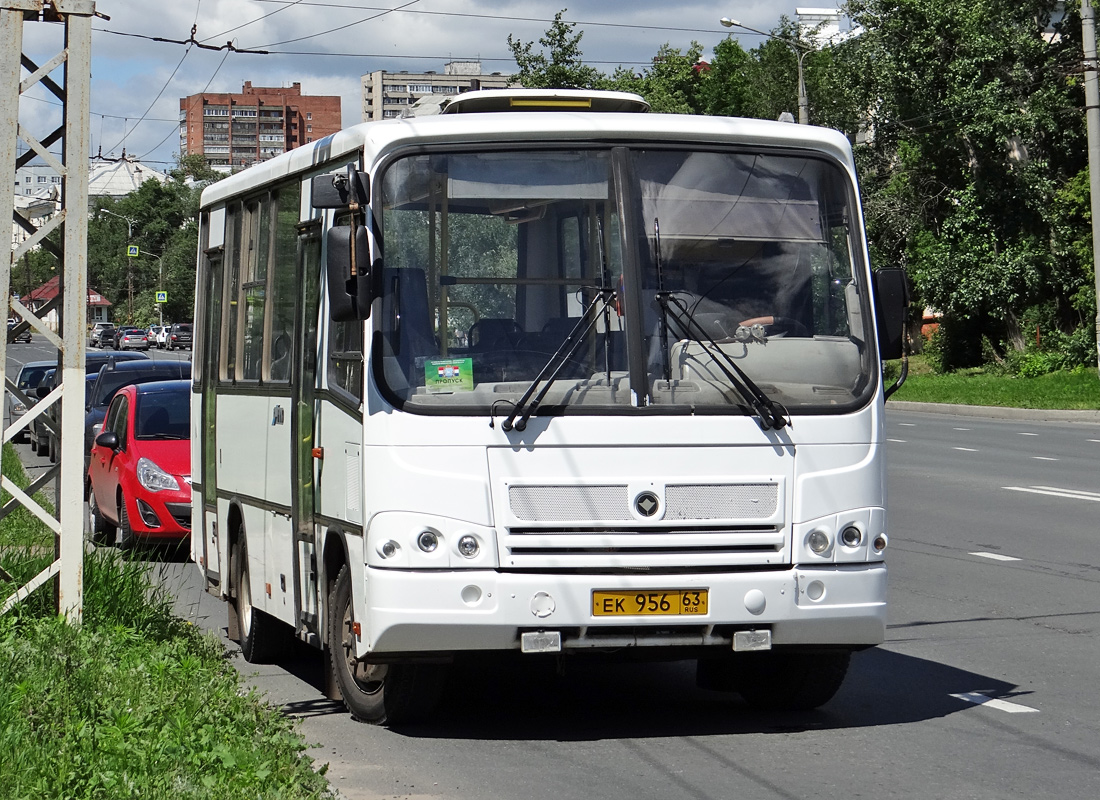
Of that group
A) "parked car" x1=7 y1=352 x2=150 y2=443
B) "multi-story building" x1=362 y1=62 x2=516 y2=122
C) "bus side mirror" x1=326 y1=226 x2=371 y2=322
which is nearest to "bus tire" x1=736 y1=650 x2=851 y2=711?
"bus side mirror" x1=326 y1=226 x2=371 y2=322

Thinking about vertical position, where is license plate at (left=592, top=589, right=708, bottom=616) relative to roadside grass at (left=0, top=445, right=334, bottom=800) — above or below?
above

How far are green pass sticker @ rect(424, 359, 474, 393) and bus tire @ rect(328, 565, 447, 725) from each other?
0.99 m

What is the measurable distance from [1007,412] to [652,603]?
2888cm

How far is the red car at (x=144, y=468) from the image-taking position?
49.4 ft

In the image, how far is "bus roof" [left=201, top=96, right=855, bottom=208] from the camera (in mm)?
7277

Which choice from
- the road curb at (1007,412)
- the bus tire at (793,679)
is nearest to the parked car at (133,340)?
the road curb at (1007,412)

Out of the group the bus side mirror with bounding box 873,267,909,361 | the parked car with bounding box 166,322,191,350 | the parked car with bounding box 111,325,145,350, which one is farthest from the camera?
the parked car with bounding box 111,325,145,350

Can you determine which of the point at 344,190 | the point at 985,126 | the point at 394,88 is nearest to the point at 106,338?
the point at 985,126

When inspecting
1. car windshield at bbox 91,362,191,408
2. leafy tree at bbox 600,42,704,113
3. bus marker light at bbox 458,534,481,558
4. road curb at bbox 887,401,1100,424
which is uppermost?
leafy tree at bbox 600,42,704,113

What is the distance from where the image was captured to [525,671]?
9.00 metres

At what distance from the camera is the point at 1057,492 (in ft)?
58.0

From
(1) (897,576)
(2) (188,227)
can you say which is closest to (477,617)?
(1) (897,576)

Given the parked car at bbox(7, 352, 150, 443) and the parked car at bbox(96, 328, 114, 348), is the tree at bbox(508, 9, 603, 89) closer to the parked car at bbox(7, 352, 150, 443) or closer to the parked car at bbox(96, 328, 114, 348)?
the parked car at bbox(7, 352, 150, 443)

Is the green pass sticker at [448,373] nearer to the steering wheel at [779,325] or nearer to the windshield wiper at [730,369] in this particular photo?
the windshield wiper at [730,369]
